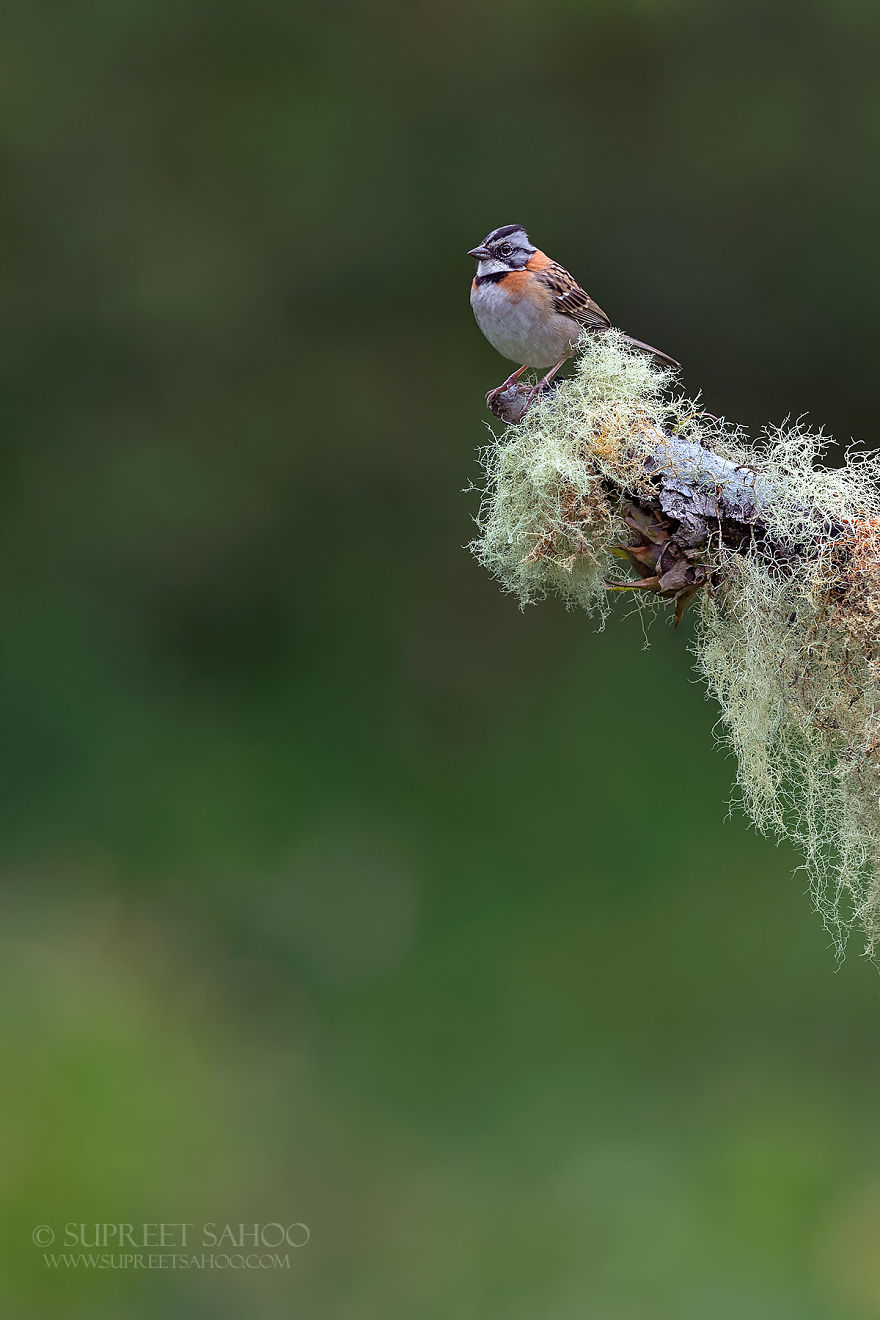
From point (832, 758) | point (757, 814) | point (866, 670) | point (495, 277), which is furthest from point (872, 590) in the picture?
point (495, 277)

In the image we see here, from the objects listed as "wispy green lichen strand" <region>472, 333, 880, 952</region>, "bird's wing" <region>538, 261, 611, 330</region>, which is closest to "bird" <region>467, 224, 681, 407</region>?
"bird's wing" <region>538, 261, 611, 330</region>

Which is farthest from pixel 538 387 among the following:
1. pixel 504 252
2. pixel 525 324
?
pixel 504 252

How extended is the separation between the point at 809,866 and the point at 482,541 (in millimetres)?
479

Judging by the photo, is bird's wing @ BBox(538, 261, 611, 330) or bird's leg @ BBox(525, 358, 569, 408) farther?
bird's wing @ BBox(538, 261, 611, 330)

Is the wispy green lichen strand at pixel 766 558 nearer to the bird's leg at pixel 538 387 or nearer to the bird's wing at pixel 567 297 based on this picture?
the bird's leg at pixel 538 387

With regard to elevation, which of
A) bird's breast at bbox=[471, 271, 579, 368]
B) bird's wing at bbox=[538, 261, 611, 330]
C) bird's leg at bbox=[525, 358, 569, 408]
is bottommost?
bird's leg at bbox=[525, 358, 569, 408]

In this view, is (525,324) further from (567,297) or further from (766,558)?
(766,558)

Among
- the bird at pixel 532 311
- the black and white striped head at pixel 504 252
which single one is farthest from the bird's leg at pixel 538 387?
the black and white striped head at pixel 504 252

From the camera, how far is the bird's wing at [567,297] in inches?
57.0

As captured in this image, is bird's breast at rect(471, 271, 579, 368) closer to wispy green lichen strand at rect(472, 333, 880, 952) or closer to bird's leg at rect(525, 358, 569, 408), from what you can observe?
bird's leg at rect(525, 358, 569, 408)

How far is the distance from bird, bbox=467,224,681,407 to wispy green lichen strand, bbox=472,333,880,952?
169 millimetres

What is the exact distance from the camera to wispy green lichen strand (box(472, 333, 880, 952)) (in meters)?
1.11

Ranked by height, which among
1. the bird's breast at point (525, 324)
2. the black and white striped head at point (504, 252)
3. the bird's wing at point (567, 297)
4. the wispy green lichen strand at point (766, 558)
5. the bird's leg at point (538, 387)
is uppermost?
the black and white striped head at point (504, 252)

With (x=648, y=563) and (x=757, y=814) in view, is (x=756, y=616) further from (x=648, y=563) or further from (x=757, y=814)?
(x=757, y=814)
